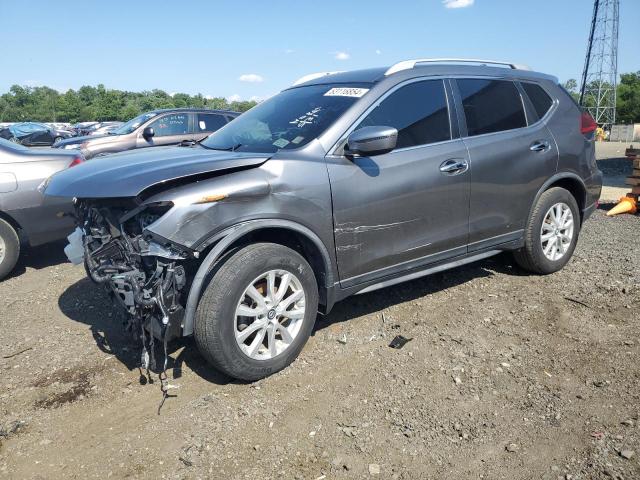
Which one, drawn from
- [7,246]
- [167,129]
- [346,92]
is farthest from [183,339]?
[167,129]

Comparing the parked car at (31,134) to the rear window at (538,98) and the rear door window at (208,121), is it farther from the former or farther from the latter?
the rear window at (538,98)

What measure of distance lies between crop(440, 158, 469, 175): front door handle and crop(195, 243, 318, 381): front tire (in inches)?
53.9

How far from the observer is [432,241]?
3889 millimetres

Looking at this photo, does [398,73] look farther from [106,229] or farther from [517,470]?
[517,470]

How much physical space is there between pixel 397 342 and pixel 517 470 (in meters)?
1.39

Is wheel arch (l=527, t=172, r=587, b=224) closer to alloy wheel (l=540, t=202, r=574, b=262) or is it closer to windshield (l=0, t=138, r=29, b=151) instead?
alloy wheel (l=540, t=202, r=574, b=262)

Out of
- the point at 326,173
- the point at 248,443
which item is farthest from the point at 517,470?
the point at 326,173

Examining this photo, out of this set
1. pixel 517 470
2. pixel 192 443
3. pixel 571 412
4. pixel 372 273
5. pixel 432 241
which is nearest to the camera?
pixel 517 470

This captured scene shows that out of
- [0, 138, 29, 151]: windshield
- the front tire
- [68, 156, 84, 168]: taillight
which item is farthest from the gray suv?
[0, 138, 29, 151]: windshield

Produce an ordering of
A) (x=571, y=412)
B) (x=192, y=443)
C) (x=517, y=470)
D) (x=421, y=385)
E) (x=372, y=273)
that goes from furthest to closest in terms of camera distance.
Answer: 1. (x=372, y=273)
2. (x=421, y=385)
3. (x=571, y=412)
4. (x=192, y=443)
5. (x=517, y=470)

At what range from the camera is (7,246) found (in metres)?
5.26

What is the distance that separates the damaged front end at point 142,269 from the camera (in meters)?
2.86

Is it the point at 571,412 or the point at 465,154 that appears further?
the point at 465,154

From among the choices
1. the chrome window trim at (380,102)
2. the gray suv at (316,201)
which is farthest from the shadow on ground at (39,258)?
the chrome window trim at (380,102)
